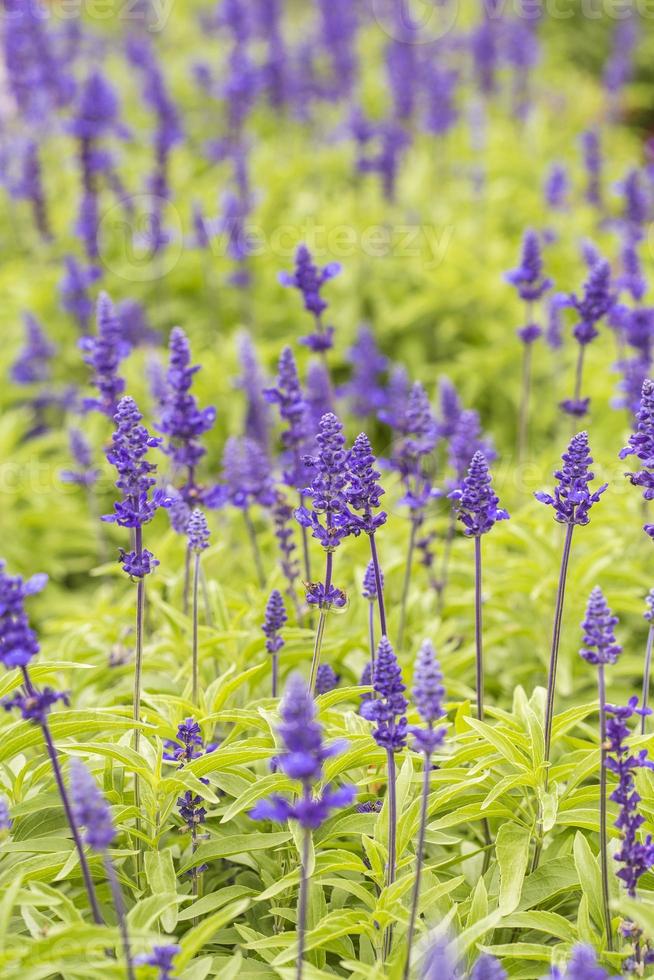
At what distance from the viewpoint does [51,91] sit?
34.9ft

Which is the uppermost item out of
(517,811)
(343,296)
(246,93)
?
(246,93)

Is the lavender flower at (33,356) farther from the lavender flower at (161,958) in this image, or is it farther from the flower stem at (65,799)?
the lavender flower at (161,958)

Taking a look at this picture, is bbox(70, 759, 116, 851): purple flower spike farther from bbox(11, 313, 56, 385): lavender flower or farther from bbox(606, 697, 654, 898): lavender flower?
bbox(11, 313, 56, 385): lavender flower

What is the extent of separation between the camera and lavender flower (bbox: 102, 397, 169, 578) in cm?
314

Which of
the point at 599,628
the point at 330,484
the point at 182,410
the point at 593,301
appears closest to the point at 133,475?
the point at 330,484

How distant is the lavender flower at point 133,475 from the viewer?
10.3ft

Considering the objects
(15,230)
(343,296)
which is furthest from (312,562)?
(15,230)

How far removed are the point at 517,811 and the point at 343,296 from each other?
5.87 meters

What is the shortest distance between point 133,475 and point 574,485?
1.34 meters

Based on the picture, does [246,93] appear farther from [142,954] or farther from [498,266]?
[142,954]

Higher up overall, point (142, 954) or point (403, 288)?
point (403, 288)

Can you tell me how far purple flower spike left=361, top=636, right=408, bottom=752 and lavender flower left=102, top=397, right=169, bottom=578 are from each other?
2.96 feet

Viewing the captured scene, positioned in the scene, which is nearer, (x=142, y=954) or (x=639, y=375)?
(x=142, y=954)

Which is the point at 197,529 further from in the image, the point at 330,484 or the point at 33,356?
the point at 33,356
